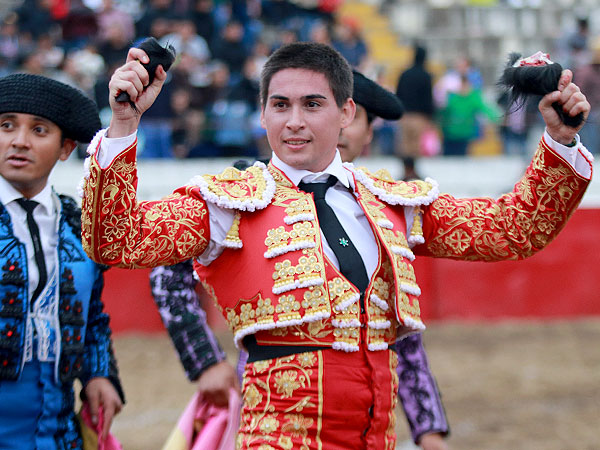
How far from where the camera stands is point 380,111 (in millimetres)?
3631

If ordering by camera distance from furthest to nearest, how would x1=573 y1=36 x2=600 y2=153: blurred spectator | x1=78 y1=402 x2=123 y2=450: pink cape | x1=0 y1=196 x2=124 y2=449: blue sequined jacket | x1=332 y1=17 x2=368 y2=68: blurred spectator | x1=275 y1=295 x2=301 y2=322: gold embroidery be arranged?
x1=332 y1=17 x2=368 y2=68: blurred spectator → x1=573 y1=36 x2=600 y2=153: blurred spectator → x1=78 y1=402 x2=123 y2=450: pink cape → x1=0 y1=196 x2=124 y2=449: blue sequined jacket → x1=275 y1=295 x2=301 y2=322: gold embroidery

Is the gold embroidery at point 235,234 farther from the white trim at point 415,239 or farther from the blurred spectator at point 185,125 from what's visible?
the blurred spectator at point 185,125

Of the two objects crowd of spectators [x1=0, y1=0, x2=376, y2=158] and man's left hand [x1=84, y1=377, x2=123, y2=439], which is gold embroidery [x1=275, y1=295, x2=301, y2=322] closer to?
man's left hand [x1=84, y1=377, x2=123, y2=439]

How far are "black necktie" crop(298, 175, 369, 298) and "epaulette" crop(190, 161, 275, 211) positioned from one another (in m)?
0.13

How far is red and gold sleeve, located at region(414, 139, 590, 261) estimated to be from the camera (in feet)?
8.89

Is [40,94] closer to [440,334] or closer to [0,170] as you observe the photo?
[0,170]

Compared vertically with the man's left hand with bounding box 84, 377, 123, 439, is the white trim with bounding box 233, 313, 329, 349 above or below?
above

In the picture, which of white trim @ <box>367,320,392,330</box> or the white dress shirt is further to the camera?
the white dress shirt

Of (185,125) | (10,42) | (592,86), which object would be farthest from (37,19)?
(592,86)

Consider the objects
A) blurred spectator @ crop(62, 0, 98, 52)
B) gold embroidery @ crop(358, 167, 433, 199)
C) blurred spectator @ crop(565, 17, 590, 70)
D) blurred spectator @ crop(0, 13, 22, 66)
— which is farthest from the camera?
blurred spectator @ crop(62, 0, 98, 52)

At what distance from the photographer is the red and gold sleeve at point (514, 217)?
2.71 meters

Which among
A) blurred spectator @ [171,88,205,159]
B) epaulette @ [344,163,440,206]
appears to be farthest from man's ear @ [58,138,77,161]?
blurred spectator @ [171,88,205,159]

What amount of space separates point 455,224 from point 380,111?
953 millimetres

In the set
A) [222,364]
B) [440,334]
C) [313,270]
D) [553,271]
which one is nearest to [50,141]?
[222,364]
